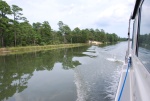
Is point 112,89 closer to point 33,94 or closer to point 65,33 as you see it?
point 33,94

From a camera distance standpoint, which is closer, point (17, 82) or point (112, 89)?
point (112, 89)

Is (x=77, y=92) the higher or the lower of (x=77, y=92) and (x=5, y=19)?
the lower

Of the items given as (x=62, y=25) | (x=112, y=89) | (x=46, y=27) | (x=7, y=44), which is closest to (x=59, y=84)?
(x=112, y=89)

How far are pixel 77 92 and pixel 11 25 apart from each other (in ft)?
91.8

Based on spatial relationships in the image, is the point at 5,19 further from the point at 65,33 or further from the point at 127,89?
the point at 65,33

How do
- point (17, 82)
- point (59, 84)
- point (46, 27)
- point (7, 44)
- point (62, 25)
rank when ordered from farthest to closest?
point (62, 25)
point (46, 27)
point (7, 44)
point (17, 82)
point (59, 84)

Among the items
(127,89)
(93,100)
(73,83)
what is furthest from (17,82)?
(127,89)

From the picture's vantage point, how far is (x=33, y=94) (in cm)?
686

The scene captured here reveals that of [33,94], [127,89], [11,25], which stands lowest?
[33,94]

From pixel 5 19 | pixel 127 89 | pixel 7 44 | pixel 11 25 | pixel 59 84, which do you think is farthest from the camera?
pixel 7 44

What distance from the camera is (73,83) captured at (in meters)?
8.25

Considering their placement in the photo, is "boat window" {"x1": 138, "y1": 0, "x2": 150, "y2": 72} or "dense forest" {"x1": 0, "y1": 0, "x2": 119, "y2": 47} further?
"dense forest" {"x1": 0, "y1": 0, "x2": 119, "y2": 47}

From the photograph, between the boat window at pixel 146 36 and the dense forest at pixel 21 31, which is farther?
the dense forest at pixel 21 31

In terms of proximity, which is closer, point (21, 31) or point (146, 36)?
point (146, 36)
